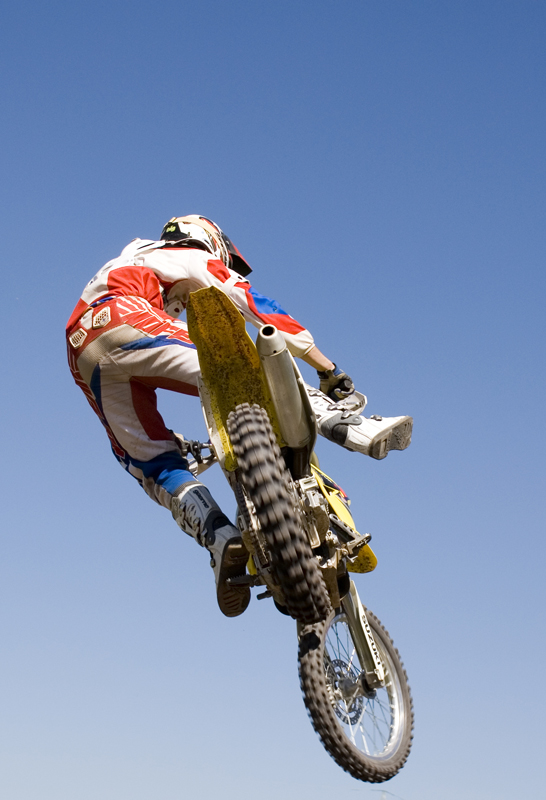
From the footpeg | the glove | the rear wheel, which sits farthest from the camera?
the glove

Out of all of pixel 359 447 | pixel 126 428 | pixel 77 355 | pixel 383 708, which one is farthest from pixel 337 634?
pixel 77 355

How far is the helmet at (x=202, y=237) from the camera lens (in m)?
7.12

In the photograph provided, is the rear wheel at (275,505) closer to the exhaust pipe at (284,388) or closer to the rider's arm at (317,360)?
the exhaust pipe at (284,388)

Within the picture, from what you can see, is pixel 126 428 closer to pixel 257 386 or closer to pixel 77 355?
pixel 77 355

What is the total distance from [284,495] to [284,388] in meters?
0.66

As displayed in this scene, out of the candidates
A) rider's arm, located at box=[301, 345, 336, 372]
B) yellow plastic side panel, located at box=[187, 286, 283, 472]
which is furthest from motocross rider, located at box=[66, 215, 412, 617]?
yellow plastic side panel, located at box=[187, 286, 283, 472]

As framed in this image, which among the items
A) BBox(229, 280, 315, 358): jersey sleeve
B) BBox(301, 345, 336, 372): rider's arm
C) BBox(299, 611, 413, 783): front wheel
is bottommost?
BBox(299, 611, 413, 783): front wheel

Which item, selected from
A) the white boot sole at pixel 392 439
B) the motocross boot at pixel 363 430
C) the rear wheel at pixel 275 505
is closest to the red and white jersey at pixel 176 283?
the motocross boot at pixel 363 430

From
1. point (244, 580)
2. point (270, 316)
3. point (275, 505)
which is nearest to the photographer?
point (275, 505)

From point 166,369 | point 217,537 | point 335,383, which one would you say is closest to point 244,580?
point 217,537

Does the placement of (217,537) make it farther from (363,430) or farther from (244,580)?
(363,430)

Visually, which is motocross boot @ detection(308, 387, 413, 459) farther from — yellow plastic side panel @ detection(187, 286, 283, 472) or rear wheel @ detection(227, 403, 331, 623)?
rear wheel @ detection(227, 403, 331, 623)

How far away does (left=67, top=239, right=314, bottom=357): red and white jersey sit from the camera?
6523mm

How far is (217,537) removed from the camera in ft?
19.3
